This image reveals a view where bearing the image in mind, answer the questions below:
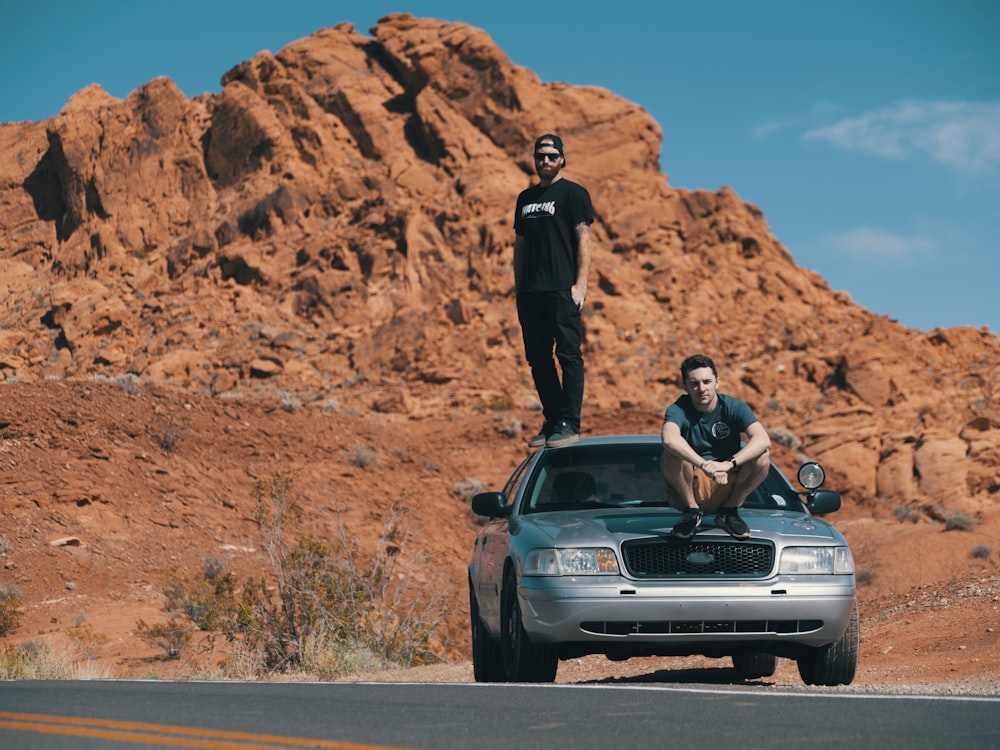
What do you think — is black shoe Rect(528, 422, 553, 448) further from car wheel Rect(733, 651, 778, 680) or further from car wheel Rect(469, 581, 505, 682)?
car wheel Rect(733, 651, 778, 680)

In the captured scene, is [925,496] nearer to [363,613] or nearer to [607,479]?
[363,613]

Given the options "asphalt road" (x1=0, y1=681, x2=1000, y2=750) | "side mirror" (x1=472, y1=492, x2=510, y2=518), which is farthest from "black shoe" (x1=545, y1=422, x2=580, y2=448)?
"asphalt road" (x1=0, y1=681, x2=1000, y2=750)

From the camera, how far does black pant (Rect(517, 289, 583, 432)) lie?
10477mm

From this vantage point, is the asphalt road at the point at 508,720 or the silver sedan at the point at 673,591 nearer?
the asphalt road at the point at 508,720

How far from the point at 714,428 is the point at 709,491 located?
406mm

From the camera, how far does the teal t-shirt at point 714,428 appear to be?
27.3 ft

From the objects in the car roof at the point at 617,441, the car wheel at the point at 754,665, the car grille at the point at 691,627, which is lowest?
the car wheel at the point at 754,665

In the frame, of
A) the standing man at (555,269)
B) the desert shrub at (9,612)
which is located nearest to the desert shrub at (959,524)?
the desert shrub at (9,612)

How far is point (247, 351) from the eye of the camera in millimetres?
49188

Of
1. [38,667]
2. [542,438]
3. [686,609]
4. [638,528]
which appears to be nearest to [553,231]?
[542,438]

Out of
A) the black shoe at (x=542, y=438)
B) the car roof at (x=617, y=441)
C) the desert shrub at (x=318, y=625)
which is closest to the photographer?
the car roof at (x=617, y=441)

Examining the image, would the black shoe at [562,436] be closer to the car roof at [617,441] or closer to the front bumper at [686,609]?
the car roof at [617,441]

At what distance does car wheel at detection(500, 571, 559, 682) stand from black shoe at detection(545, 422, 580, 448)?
4.19ft

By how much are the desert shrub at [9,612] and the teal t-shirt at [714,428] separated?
14.5 metres
